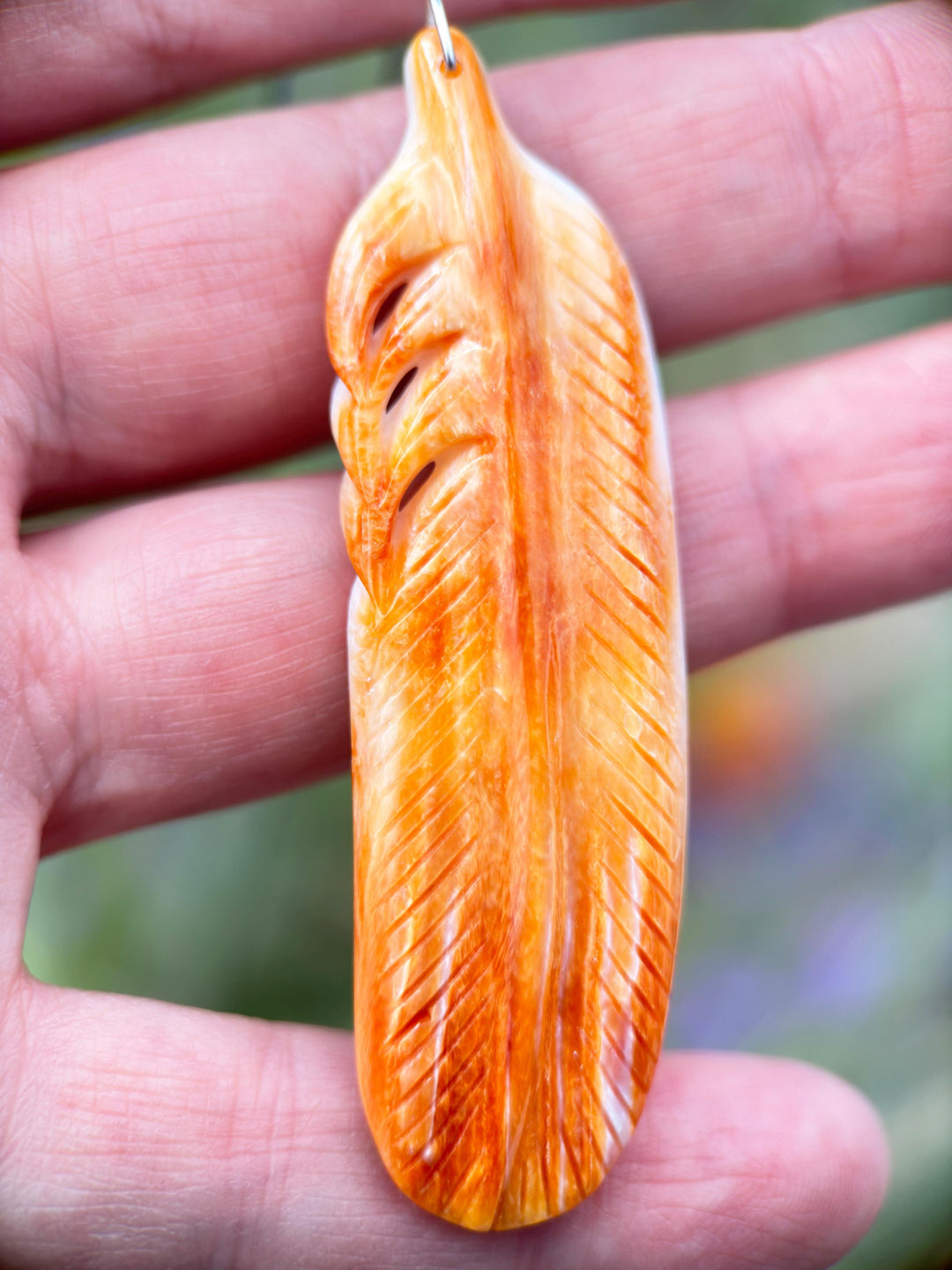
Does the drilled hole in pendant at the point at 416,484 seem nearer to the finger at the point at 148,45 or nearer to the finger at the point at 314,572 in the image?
the finger at the point at 314,572

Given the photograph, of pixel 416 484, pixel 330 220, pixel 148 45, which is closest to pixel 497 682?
pixel 416 484

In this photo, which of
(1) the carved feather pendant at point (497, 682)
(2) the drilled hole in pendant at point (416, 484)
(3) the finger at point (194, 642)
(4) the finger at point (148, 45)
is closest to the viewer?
(1) the carved feather pendant at point (497, 682)

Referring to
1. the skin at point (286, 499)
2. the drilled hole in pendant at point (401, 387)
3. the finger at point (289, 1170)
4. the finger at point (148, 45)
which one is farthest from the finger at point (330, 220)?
the finger at point (289, 1170)

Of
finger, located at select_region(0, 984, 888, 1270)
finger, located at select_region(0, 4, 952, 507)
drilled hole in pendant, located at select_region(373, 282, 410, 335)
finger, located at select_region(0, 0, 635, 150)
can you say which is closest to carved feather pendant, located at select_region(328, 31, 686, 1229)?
drilled hole in pendant, located at select_region(373, 282, 410, 335)

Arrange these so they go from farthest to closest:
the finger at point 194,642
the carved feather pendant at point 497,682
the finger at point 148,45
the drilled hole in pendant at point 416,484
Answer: the finger at point 148,45 < the finger at point 194,642 < the drilled hole in pendant at point 416,484 < the carved feather pendant at point 497,682

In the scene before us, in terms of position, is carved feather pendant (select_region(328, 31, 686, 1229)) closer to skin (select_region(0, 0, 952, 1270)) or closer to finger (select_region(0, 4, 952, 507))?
skin (select_region(0, 0, 952, 1270))

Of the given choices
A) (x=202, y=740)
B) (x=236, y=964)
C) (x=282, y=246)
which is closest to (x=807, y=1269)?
(x=202, y=740)

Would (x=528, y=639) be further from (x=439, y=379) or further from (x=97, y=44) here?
(x=97, y=44)

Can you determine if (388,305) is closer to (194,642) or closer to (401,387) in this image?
(401,387)
